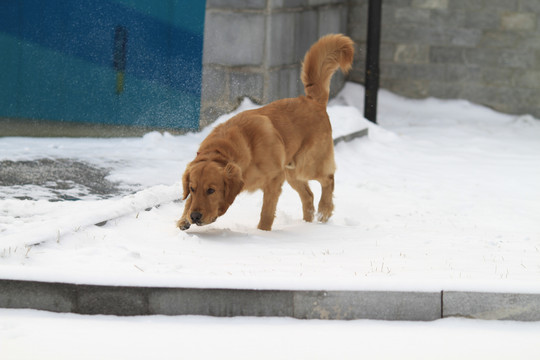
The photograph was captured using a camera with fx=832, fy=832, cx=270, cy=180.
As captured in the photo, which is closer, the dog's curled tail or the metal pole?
the dog's curled tail

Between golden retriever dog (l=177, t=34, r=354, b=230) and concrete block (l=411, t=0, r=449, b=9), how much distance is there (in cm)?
693

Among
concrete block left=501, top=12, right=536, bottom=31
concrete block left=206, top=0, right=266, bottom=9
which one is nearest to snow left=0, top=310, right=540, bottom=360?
concrete block left=206, top=0, right=266, bottom=9

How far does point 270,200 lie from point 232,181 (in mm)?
595

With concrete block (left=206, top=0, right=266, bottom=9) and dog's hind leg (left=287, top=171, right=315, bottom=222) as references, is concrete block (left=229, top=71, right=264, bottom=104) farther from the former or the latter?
dog's hind leg (left=287, top=171, right=315, bottom=222)

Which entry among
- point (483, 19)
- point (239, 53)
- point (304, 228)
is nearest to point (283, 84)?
point (239, 53)

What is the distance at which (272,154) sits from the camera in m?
5.54

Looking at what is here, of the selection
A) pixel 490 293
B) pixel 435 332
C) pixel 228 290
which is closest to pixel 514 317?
pixel 490 293

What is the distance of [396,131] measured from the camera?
1184cm

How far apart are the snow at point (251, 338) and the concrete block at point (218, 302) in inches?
1.7

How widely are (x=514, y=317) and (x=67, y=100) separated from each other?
7.03 meters

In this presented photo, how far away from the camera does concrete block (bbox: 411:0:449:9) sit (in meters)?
12.9

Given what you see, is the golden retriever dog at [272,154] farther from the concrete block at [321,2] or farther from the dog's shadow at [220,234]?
the concrete block at [321,2]

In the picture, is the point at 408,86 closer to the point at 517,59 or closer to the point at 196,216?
the point at 517,59

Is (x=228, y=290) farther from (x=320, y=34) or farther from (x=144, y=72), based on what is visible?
(x=320, y=34)
